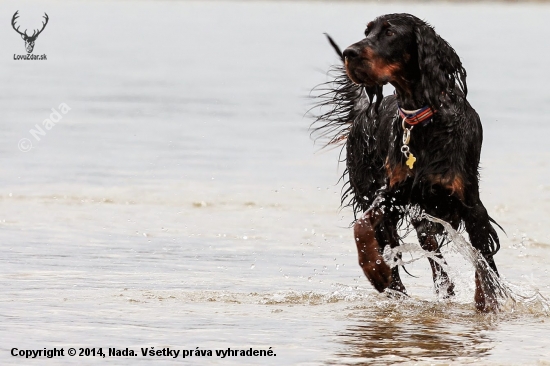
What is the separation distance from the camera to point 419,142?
585 centimetres

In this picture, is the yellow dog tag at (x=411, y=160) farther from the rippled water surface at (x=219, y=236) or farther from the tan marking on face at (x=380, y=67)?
the rippled water surface at (x=219, y=236)

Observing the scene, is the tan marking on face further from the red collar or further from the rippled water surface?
the rippled water surface

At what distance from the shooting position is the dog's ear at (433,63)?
18.9 ft

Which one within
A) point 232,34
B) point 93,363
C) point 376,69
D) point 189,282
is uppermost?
point 232,34

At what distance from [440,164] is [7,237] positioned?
Answer: 9.64ft

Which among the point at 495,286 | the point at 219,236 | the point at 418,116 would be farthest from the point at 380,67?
the point at 219,236

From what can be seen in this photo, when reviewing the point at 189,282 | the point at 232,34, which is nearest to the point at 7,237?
the point at 189,282

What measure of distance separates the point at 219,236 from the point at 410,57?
2.44 meters

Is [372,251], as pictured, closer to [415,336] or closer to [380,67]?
[415,336]

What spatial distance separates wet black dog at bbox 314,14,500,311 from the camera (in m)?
5.74

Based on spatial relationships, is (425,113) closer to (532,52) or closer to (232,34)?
(532,52)

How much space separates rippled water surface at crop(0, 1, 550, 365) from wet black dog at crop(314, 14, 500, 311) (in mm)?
390

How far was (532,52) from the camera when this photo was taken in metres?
30.2

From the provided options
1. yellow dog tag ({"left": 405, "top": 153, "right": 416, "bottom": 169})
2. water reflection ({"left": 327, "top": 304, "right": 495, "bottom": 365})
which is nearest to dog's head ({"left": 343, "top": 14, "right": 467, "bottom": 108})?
yellow dog tag ({"left": 405, "top": 153, "right": 416, "bottom": 169})
